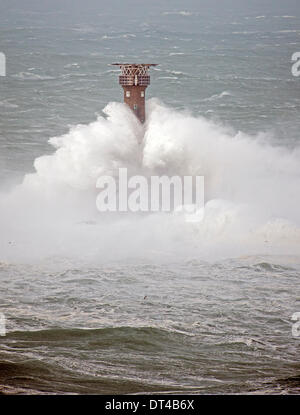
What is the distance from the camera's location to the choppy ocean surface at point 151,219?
29250mm

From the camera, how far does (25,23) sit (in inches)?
3740

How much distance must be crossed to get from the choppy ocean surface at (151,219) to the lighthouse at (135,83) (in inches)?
29.7

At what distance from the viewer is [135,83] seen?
167 ft

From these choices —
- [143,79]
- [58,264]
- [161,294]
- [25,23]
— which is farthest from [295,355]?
[25,23]

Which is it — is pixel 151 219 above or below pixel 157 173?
below

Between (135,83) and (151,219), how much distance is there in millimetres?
8451

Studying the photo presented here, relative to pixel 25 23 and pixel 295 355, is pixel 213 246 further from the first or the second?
pixel 25 23

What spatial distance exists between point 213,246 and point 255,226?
3.17m

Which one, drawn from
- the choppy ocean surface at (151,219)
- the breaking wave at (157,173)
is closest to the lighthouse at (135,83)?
the breaking wave at (157,173)

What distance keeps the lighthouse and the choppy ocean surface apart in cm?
75

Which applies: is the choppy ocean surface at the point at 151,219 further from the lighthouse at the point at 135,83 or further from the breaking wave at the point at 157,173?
the lighthouse at the point at 135,83

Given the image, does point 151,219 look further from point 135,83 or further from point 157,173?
point 135,83

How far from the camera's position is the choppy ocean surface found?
29250 millimetres

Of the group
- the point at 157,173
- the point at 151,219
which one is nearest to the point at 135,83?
the point at 157,173
